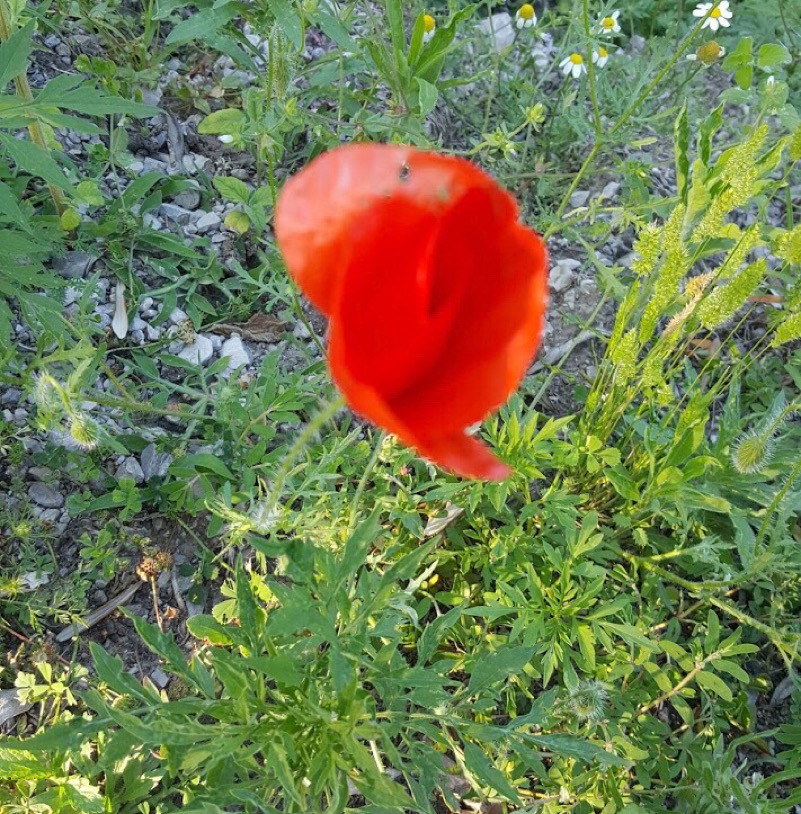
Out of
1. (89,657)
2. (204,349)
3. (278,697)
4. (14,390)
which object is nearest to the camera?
(278,697)

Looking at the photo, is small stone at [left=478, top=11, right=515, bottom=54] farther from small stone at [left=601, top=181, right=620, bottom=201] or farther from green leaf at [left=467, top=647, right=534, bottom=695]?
green leaf at [left=467, top=647, right=534, bottom=695]

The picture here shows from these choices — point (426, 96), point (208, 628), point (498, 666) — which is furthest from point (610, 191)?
point (208, 628)

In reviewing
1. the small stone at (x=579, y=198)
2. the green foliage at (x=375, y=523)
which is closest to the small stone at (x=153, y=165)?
the green foliage at (x=375, y=523)

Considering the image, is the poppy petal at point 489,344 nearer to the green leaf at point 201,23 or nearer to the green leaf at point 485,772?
the green leaf at point 485,772

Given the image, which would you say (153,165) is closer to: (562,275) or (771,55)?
(562,275)

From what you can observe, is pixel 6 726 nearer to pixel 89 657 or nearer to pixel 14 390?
pixel 89 657

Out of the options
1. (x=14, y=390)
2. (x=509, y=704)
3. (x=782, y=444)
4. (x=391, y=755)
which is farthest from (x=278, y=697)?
(x=782, y=444)

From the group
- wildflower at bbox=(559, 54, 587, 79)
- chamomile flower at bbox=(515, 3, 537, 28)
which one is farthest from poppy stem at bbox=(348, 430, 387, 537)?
chamomile flower at bbox=(515, 3, 537, 28)
